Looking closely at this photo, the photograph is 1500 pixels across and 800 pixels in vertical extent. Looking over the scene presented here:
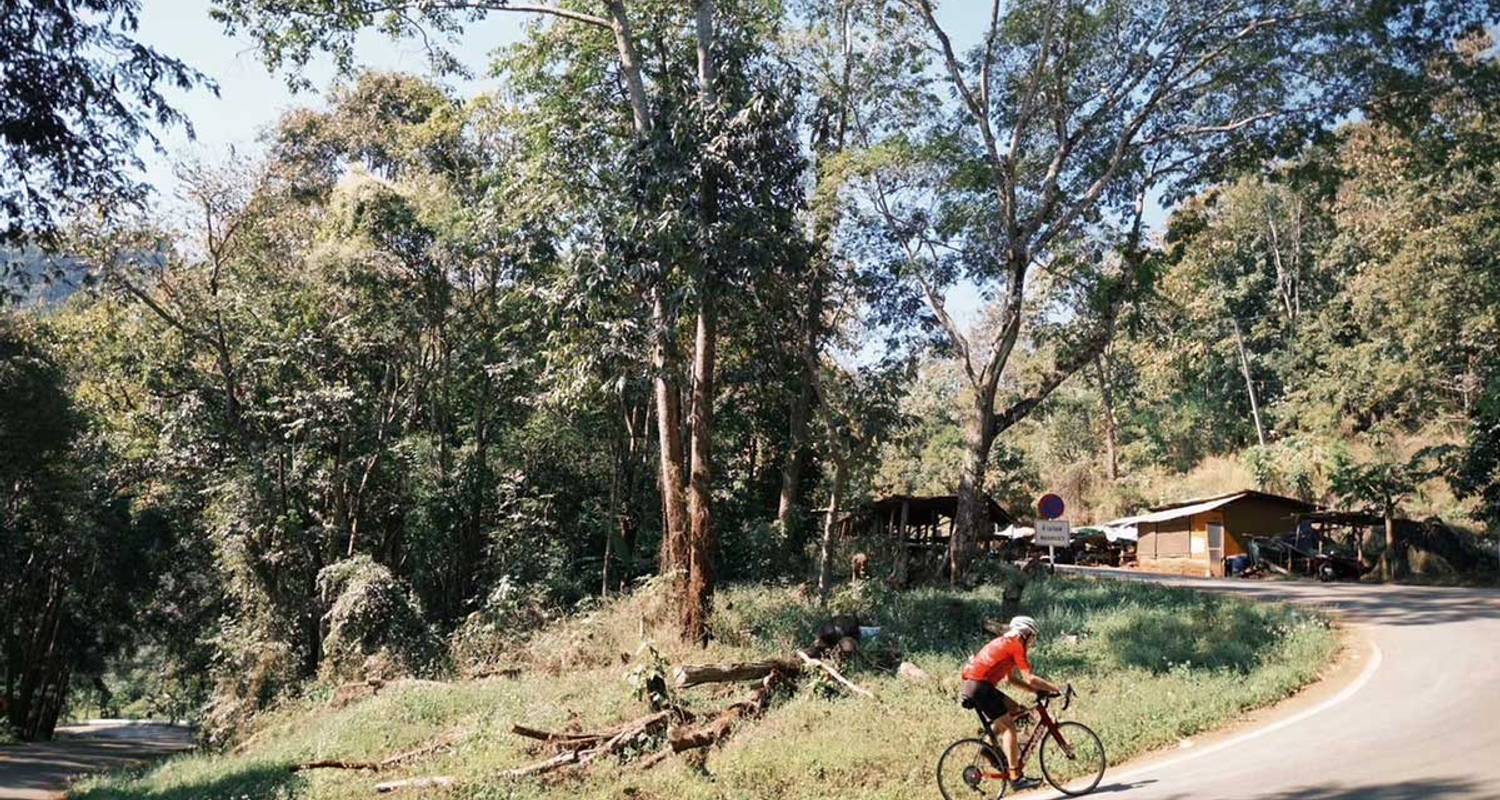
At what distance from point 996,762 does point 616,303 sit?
32.0 feet

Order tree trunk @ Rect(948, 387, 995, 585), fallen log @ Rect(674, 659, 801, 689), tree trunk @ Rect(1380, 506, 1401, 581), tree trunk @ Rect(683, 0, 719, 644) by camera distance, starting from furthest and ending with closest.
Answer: tree trunk @ Rect(1380, 506, 1401, 581) → tree trunk @ Rect(948, 387, 995, 585) → tree trunk @ Rect(683, 0, 719, 644) → fallen log @ Rect(674, 659, 801, 689)

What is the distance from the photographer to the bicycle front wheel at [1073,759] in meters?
8.25

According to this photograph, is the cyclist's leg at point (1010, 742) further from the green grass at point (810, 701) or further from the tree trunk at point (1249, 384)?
the tree trunk at point (1249, 384)

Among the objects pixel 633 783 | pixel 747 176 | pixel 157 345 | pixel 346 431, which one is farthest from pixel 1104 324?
pixel 157 345

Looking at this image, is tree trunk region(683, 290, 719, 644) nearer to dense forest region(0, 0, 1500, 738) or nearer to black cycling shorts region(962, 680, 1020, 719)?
dense forest region(0, 0, 1500, 738)

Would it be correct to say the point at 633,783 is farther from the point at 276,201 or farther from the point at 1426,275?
the point at 1426,275

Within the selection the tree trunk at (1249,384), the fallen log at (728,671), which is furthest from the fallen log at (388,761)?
the tree trunk at (1249,384)

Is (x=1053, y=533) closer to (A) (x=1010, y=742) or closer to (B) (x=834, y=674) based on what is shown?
(B) (x=834, y=674)

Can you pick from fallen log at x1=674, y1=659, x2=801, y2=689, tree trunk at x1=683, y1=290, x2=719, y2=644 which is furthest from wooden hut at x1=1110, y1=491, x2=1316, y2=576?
fallen log at x1=674, y1=659, x2=801, y2=689

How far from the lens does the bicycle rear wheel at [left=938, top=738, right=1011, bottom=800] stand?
8156mm

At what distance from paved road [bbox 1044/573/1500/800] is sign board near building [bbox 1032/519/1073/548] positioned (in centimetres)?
481

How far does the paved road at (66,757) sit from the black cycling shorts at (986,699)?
1730 centimetres

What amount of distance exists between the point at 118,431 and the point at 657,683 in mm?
21622

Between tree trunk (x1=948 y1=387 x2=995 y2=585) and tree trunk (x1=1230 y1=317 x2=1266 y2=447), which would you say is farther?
tree trunk (x1=1230 y1=317 x2=1266 y2=447)
